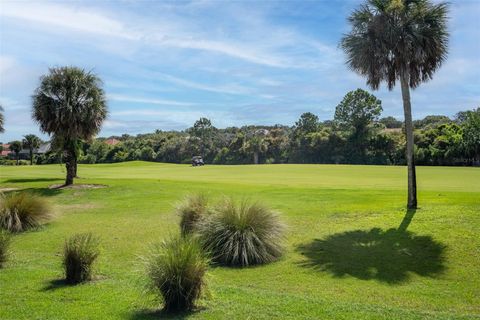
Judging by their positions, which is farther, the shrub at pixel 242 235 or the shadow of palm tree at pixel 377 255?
the shrub at pixel 242 235

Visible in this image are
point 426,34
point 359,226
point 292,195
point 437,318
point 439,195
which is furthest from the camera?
point 292,195

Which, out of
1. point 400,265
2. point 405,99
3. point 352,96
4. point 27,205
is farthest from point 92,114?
point 352,96

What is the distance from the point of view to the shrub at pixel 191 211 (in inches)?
562

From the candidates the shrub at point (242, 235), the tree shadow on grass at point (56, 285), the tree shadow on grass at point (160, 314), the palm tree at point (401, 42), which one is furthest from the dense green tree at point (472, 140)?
the tree shadow on grass at point (160, 314)

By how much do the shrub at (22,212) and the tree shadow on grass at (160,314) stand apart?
9.94 metres

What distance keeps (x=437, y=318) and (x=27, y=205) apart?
14.3 metres

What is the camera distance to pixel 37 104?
26.7m

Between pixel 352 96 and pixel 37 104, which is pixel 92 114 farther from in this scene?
pixel 352 96

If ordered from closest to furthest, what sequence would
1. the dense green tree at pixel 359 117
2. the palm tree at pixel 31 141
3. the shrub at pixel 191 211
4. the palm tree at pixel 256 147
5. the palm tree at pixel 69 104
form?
the shrub at pixel 191 211
the palm tree at pixel 69 104
the dense green tree at pixel 359 117
the palm tree at pixel 256 147
the palm tree at pixel 31 141

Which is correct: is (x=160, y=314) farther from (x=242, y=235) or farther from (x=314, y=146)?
(x=314, y=146)

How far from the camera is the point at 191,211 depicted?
1464 centimetres

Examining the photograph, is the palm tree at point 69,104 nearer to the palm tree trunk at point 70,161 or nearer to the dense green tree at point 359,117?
the palm tree trunk at point 70,161

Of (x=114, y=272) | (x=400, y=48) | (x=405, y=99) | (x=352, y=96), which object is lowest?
(x=114, y=272)

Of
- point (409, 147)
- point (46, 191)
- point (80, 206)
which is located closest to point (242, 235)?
point (409, 147)
